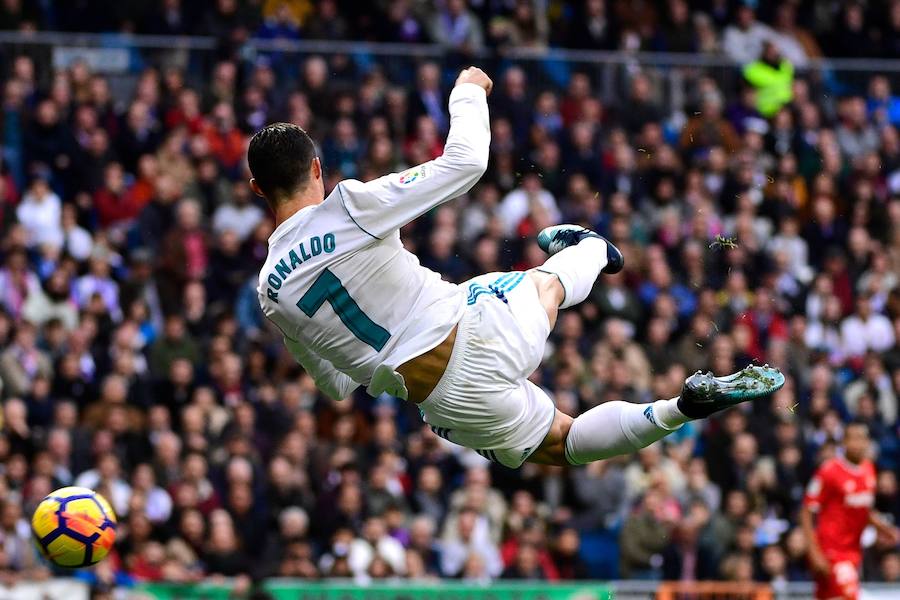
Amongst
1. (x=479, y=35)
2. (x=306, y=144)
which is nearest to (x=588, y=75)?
(x=479, y=35)

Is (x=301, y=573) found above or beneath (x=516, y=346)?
beneath

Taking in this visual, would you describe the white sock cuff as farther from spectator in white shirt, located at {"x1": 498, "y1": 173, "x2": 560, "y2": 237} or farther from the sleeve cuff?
spectator in white shirt, located at {"x1": 498, "y1": 173, "x2": 560, "y2": 237}

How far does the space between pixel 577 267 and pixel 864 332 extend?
9.96 m

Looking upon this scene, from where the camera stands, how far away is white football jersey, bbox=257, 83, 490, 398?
8.38 meters

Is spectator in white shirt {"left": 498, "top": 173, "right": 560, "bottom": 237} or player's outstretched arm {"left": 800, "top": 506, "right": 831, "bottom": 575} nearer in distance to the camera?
player's outstretched arm {"left": 800, "top": 506, "right": 831, "bottom": 575}

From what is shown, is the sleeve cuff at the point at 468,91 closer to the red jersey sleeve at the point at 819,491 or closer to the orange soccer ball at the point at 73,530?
the orange soccer ball at the point at 73,530

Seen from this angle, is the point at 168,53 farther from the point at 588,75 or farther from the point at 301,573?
the point at 301,573

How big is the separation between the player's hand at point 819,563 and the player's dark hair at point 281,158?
677 cm

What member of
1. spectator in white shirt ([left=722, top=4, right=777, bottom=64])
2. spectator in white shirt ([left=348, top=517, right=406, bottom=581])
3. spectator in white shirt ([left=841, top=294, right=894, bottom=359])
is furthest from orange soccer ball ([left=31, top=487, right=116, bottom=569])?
spectator in white shirt ([left=722, top=4, right=777, bottom=64])

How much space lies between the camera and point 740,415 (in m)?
16.9

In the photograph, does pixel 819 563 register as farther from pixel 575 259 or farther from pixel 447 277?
pixel 575 259

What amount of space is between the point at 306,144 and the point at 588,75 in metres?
12.0

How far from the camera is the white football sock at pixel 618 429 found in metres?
9.02

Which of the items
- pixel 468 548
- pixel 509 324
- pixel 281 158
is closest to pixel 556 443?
pixel 509 324
